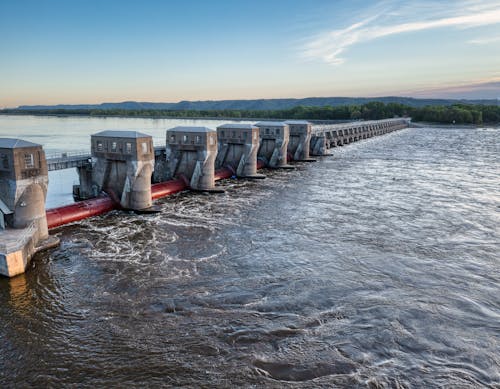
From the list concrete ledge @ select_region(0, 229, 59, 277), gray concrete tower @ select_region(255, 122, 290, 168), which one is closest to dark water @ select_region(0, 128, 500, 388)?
concrete ledge @ select_region(0, 229, 59, 277)

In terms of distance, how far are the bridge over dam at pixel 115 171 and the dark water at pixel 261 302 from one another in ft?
5.96

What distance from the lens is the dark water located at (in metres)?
15.1

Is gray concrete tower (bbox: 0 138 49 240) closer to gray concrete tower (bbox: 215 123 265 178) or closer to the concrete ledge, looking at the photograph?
the concrete ledge

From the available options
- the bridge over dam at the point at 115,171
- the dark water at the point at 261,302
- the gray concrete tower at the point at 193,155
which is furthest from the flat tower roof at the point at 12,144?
the gray concrete tower at the point at 193,155

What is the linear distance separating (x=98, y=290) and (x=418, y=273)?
18438mm

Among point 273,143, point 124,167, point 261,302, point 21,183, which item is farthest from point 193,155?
point 261,302

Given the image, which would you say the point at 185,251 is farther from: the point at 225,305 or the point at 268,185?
the point at 268,185

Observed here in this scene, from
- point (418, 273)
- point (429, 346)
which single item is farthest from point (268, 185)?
point (429, 346)

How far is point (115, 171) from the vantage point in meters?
37.1

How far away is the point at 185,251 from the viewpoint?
26703 mm

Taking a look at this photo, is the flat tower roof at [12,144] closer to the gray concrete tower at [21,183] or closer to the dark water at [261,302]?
the gray concrete tower at [21,183]

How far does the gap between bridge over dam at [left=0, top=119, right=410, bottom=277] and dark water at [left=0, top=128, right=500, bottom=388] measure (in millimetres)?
1817

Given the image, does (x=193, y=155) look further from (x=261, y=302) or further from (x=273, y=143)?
(x=261, y=302)

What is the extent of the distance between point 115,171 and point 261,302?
2320cm
